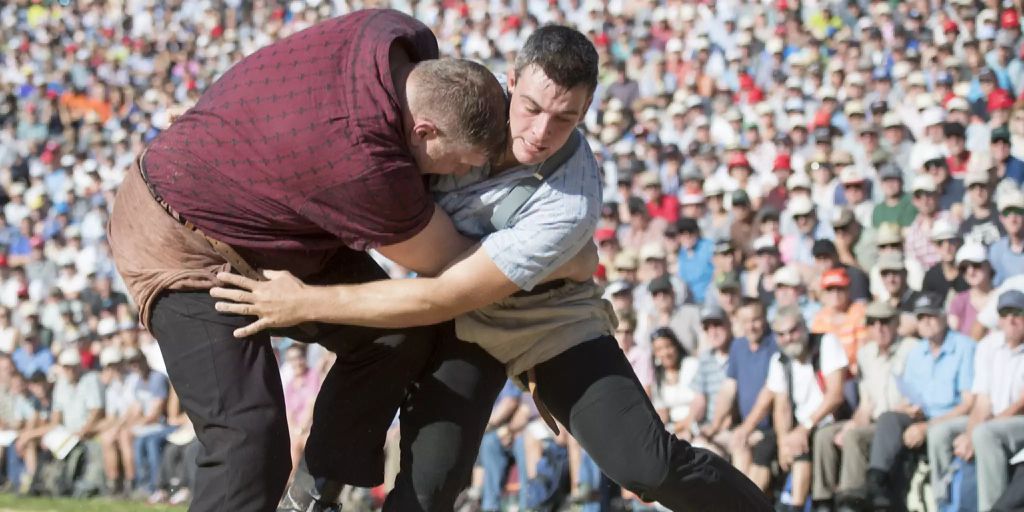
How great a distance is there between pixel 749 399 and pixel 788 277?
0.91 meters

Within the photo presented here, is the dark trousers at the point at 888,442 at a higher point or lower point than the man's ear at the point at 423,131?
lower

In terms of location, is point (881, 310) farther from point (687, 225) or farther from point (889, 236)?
point (687, 225)

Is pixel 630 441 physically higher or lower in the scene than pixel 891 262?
higher

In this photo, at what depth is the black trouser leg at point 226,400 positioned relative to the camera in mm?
3762

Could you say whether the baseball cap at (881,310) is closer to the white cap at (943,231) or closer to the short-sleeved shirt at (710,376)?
the white cap at (943,231)

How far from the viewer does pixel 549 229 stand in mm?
3883

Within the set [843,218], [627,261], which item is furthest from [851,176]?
[627,261]

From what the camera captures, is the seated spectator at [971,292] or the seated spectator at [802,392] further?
the seated spectator at [971,292]

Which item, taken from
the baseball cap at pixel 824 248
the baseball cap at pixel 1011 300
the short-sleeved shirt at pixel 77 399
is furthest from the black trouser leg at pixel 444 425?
the short-sleeved shirt at pixel 77 399

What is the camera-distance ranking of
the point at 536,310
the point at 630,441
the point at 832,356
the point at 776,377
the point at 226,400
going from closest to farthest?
the point at 226,400
the point at 630,441
the point at 536,310
the point at 832,356
the point at 776,377

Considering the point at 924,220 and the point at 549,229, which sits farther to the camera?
the point at 924,220

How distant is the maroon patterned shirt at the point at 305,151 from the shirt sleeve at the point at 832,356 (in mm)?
4159

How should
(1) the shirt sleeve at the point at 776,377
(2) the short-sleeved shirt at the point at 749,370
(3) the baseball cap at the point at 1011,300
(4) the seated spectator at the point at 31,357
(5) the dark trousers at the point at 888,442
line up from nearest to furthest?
1. (3) the baseball cap at the point at 1011,300
2. (5) the dark trousers at the point at 888,442
3. (1) the shirt sleeve at the point at 776,377
4. (2) the short-sleeved shirt at the point at 749,370
5. (4) the seated spectator at the point at 31,357

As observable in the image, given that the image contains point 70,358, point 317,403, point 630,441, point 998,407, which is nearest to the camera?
point 630,441
